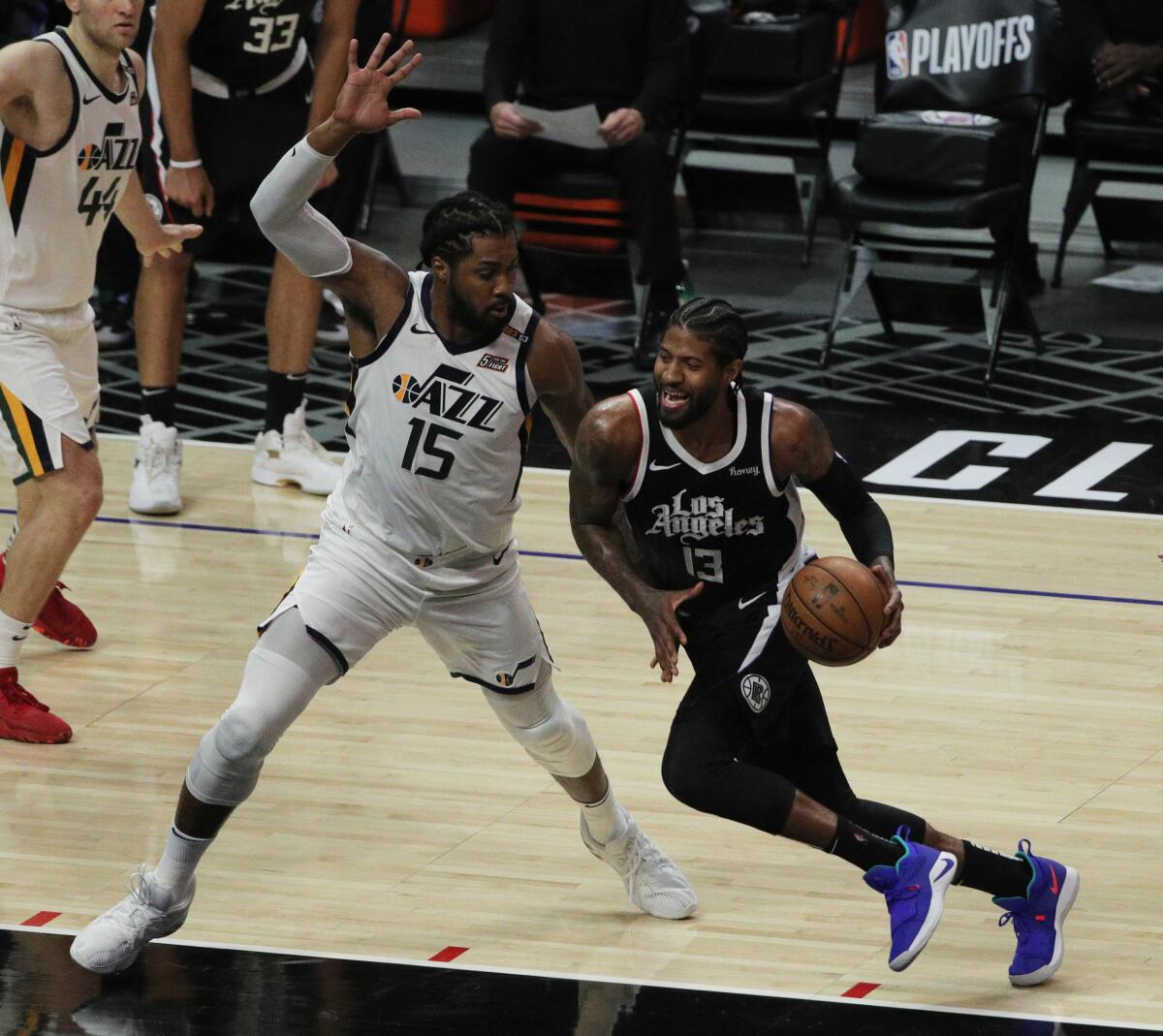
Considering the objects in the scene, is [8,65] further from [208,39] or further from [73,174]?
[208,39]

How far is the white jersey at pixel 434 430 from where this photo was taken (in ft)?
14.4

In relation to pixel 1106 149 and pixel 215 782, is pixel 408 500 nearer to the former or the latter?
pixel 215 782

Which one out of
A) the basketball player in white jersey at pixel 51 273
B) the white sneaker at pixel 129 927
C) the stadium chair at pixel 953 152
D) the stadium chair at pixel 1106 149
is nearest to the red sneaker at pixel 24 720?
the basketball player in white jersey at pixel 51 273

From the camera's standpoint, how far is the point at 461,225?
4316mm

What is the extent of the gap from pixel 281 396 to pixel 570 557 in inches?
54.6

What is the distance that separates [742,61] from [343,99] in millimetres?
6969

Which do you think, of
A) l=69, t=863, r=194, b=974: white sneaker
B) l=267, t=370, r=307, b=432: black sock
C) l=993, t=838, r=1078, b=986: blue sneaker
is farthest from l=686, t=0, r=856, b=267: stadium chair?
l=69, t=863, r=194, b=974: white sneaker

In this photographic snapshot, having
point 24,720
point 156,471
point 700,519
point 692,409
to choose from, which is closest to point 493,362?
point 692,409

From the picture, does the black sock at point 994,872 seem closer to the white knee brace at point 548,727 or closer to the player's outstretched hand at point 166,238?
the white knee brace at point 548,727

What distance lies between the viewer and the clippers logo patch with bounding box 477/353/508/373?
14.4 feet

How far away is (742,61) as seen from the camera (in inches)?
433

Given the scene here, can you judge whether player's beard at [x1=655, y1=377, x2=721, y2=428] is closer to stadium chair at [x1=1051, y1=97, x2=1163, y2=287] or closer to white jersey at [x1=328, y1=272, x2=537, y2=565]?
white jersey at [x1=328, y1=272, x2=537, y2=565]

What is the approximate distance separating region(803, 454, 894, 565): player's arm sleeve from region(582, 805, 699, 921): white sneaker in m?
0.80

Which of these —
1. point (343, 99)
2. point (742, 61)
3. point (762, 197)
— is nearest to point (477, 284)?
point (343, 99)
